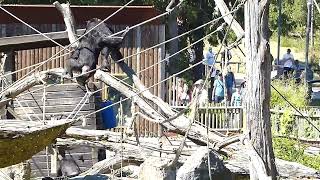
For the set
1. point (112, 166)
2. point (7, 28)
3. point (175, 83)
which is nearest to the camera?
point (112, 166)

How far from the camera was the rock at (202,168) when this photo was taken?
9.24 m

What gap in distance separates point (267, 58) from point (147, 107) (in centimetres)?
358

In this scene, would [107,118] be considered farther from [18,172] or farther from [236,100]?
[236,100]

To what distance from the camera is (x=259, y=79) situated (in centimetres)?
686

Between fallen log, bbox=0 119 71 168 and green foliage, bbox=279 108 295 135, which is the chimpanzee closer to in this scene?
fallen log, bbox=0 119 71 168

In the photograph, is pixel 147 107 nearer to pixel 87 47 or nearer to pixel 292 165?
pixel 87 47

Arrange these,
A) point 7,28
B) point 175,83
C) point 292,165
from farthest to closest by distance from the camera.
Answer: point 175,83 < point 7,28 < point 292,165

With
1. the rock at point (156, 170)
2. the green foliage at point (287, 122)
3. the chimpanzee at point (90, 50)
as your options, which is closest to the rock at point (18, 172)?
the chimpanzee at point (90, 50)

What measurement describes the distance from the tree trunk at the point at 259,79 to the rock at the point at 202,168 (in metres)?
2.26

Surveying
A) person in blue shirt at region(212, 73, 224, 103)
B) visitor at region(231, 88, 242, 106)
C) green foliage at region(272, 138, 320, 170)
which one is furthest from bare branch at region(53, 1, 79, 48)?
person in blue shirt at region(212, 73, 224, 103)

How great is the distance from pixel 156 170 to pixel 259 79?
101 inches

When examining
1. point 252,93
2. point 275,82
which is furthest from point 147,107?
point 275,82

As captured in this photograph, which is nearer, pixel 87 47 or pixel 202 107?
pixel 87 47

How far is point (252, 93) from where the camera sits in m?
6.92
